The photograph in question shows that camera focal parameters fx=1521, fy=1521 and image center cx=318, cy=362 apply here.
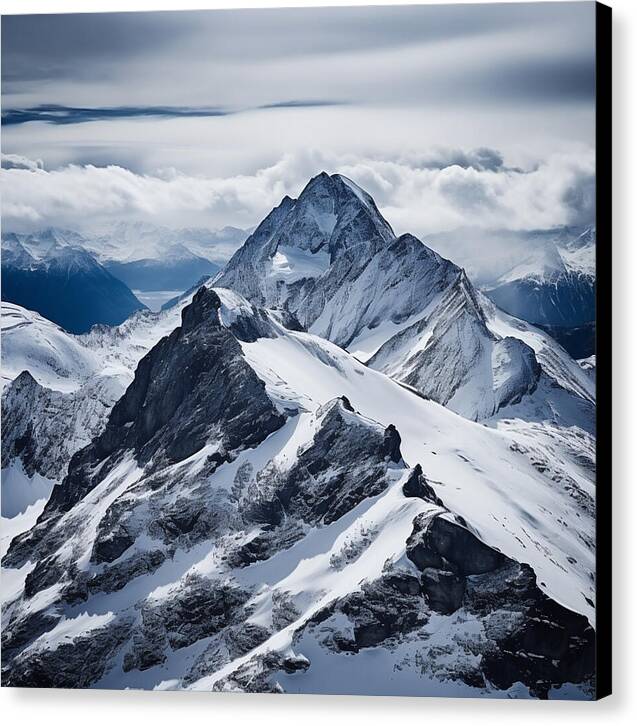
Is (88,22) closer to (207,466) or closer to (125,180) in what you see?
(125,180)

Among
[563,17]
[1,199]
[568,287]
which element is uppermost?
[563,17]

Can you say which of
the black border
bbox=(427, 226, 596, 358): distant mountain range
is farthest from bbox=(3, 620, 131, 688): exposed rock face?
bbox=(427, 226, 596, 358): distant mountain range

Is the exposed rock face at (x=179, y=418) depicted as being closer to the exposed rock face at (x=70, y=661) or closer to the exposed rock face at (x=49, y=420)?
the exposed rock face at (x=49, y=420)

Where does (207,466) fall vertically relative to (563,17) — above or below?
below

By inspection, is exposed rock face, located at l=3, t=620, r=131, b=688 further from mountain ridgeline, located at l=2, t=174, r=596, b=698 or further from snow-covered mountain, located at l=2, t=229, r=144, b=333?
snow-covered mountain, located at l=2, t=229, r=144, b=333

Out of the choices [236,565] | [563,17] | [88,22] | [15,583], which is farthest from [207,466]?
[563,17]

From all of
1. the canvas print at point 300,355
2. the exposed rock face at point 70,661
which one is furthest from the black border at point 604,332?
the exposed rock face at point 70,661
